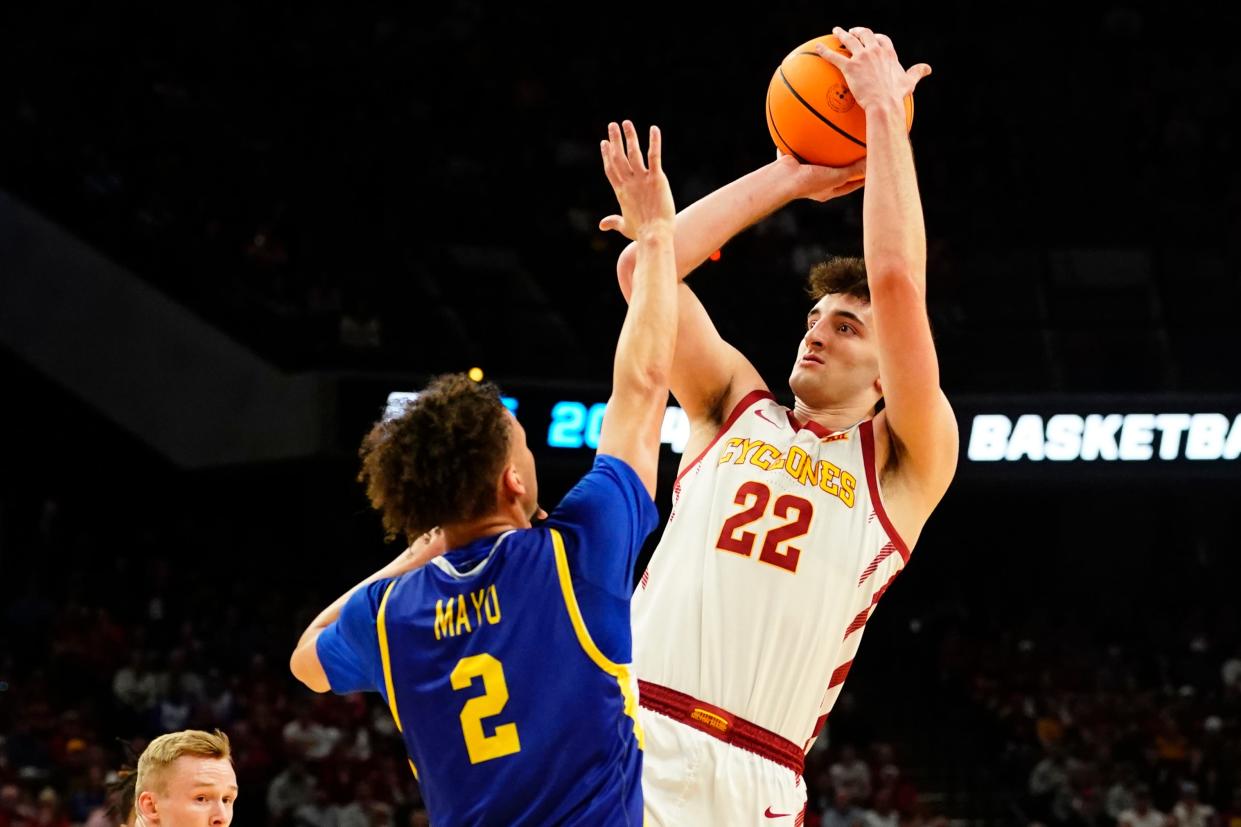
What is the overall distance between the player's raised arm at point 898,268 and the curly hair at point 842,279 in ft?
1.31

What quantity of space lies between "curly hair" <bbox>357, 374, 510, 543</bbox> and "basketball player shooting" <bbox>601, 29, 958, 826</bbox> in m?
0.96

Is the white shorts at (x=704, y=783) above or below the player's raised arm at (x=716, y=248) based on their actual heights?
below

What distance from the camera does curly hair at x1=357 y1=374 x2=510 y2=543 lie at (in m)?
3.36

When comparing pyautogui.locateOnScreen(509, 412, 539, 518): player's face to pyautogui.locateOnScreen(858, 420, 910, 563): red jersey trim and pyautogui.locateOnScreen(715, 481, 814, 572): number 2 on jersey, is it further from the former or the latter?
pyautogui.locateOnScreen(858, 420, 910, 563): red jersey trim

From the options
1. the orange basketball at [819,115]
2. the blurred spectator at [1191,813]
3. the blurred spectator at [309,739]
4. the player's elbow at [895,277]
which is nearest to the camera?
the player's elbow at [895,277]

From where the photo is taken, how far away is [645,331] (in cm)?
364

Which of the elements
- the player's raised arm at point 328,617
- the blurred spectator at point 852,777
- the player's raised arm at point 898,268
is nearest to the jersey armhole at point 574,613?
the player's raised arm at point 328,617

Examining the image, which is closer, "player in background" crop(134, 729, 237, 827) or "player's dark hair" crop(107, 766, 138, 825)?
"player in background" crop(134, 729, 237, 827)

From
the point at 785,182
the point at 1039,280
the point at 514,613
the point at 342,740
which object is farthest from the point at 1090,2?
the point at 514,613

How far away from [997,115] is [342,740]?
39.0ft

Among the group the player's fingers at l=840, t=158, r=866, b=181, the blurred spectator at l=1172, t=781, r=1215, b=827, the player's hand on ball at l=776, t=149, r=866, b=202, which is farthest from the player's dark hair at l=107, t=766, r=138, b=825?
the blurred spectator at l=1172, t=781, r=1215, b=827

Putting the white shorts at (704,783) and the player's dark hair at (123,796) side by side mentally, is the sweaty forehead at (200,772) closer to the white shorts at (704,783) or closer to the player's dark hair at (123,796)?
the player's dark hair at (123,796)

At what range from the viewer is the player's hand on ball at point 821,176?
462cm

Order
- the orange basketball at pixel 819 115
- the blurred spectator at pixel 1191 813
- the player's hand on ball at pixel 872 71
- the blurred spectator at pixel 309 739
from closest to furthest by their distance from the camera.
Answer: the player's hand on ball at pixel 872 71 < the orange basketball at pixel 819 115 < the blurred spectator at pixel 309 739 < the blurred spectator at pixel 1191 813
